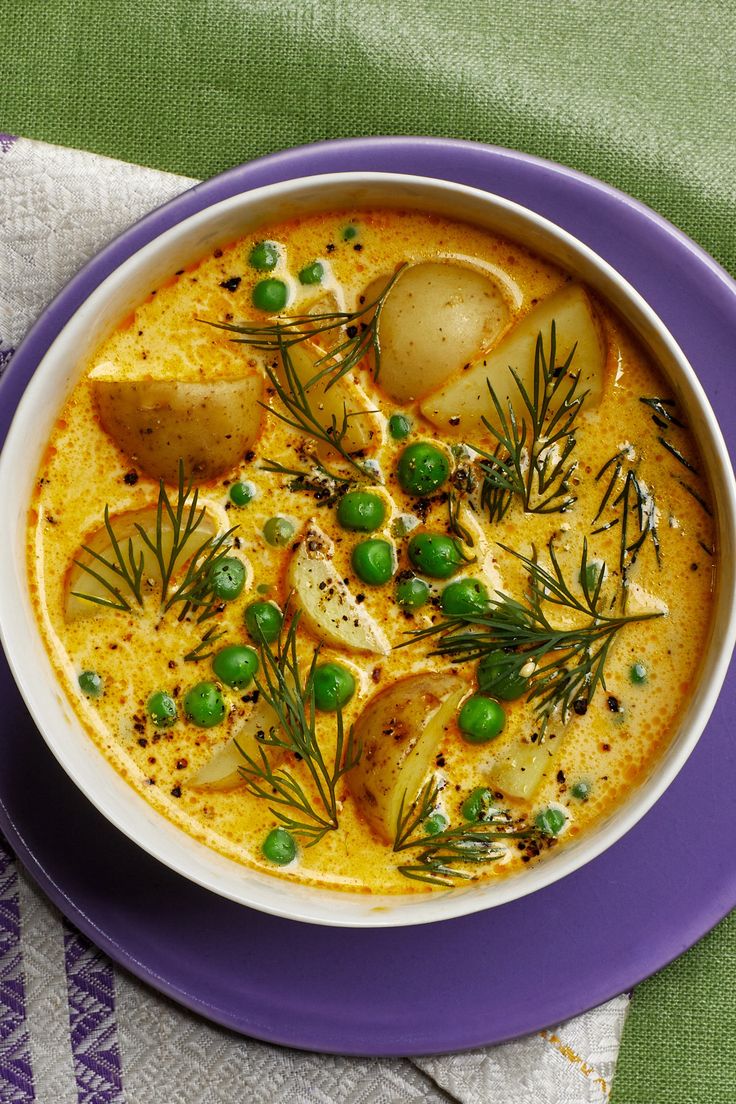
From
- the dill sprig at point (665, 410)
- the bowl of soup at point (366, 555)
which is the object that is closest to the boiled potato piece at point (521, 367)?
the bowl of soup at point (366, 555)

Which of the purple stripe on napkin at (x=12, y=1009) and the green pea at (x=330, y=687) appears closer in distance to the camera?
the green pea at (x=330, y=687)

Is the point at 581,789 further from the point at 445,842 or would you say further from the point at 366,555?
the point at 366,555

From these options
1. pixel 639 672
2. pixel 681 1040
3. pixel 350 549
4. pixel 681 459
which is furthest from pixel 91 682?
pixel 681 1040

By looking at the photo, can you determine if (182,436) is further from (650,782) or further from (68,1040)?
(68,1040)

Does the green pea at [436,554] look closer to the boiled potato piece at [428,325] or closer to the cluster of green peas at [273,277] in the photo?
the boiled potato piece at [428,325]

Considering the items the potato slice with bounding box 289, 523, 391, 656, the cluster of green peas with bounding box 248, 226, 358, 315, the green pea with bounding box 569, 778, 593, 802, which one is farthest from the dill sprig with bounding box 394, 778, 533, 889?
the cluster of green peas with bounding box 248, 226, 358, 315

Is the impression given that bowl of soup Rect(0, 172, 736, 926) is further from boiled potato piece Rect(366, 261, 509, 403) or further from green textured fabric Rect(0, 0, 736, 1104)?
green textured fabric Rect(0, 0, 736, 1104)

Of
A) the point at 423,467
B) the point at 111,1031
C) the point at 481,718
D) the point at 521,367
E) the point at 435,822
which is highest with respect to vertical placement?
the point at 521,367
